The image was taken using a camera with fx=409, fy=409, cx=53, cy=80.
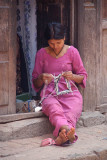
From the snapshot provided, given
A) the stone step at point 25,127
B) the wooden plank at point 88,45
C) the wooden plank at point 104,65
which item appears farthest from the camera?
the wooden plank at point 104,65

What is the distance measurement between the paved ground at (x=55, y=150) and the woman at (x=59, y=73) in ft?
1.26

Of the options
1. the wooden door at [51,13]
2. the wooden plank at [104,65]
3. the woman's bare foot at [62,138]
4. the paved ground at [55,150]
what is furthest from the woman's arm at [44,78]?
the wooden plank at [104,65]

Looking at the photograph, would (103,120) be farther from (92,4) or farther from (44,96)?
(92,4)

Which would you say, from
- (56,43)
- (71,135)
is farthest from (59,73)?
(71,135)

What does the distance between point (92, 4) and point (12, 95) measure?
196cm

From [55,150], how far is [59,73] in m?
1.44

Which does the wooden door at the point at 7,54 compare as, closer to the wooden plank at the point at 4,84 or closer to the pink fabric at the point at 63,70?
the wooden plank at the point at 4,84

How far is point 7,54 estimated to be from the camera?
585cm

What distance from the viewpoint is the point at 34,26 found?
691 centimetres

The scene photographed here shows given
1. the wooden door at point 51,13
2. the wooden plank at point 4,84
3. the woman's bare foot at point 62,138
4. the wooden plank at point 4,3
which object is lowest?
the woman's bare foot at point 62,138

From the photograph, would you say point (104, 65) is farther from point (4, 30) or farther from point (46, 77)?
point (4, 30)

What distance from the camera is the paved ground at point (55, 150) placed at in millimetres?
4750

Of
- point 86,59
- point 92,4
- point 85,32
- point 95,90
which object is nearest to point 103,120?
point 95,90

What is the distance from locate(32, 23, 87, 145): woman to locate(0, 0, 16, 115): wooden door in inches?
17.3
